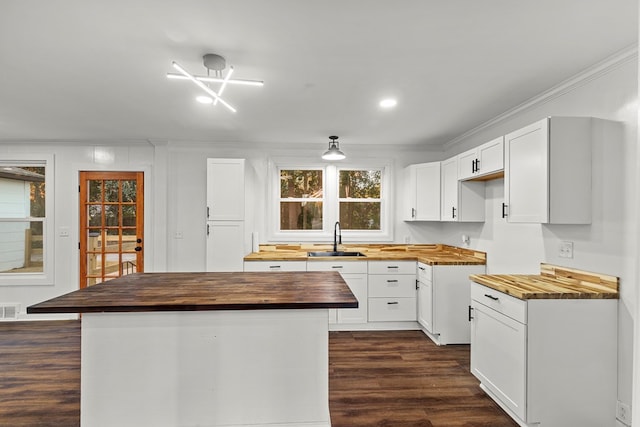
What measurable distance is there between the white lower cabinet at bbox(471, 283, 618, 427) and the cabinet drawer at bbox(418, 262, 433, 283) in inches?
55.2

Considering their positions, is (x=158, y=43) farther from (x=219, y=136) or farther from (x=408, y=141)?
(x=408, y=141)

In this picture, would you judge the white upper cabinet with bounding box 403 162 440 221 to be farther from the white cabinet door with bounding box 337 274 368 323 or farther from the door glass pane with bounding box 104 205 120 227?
the door glass pane with bounding box 104 205 120 227

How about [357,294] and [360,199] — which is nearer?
[357,294]

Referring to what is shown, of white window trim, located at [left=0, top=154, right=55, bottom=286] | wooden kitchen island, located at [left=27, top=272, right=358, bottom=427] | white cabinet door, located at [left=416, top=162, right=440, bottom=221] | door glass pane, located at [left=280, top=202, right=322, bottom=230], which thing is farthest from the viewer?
door glass pane, located at [left=280, top=202, right=322, bottom=230]

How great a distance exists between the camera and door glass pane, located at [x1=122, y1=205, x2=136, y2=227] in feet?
14.1

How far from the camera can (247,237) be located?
13.1ft

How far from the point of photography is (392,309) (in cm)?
380

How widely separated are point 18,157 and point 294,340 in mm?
4859

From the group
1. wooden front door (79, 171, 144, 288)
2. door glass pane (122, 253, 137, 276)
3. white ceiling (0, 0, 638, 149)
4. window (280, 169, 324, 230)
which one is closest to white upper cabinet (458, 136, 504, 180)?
white ceiling (0, 0, 638, 149)

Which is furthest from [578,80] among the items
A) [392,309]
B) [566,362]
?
[392,309]

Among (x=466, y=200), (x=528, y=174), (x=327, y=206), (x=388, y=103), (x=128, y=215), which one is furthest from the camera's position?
(x=327, y=206)

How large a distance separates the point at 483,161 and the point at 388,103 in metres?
1.07

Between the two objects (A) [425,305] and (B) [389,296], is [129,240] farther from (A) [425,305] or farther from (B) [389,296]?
(A) [425,305]

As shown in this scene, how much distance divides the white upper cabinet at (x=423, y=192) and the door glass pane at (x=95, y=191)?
422 centimetres
